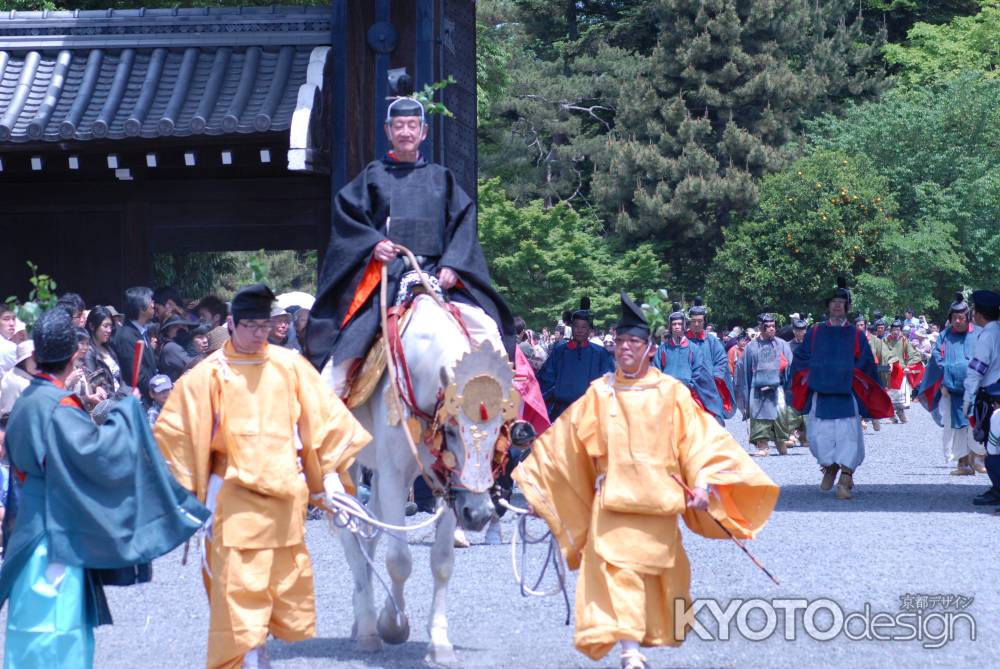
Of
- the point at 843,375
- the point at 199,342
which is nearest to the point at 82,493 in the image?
the point at 199,342

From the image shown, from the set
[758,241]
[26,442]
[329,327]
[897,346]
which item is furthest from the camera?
[758,241]

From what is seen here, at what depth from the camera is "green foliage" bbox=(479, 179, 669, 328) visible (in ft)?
116

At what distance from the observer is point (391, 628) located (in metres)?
7.28

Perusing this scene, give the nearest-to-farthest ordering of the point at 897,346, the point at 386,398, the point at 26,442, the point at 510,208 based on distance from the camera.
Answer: the point at 26,442
the point at 386,398
the point at 897,346
the point at 510,208

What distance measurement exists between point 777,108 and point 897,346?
18.6 meters

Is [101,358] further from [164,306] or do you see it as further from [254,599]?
[254,599]

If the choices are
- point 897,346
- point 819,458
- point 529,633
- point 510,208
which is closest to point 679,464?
point 529,633

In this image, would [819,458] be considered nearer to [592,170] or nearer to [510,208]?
[510,208]

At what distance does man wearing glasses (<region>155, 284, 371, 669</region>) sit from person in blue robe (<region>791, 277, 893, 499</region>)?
8.14 metres

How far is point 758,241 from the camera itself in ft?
131

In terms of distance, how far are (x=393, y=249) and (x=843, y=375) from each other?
7.09 metres

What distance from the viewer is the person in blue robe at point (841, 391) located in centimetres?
1365

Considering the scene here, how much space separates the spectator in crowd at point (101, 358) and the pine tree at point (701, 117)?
1301 inches

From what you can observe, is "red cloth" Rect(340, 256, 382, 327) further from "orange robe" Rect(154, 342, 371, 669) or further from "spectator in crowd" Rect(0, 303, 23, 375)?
"spectator in crowd" Rect(0, 303, 23, 375)
